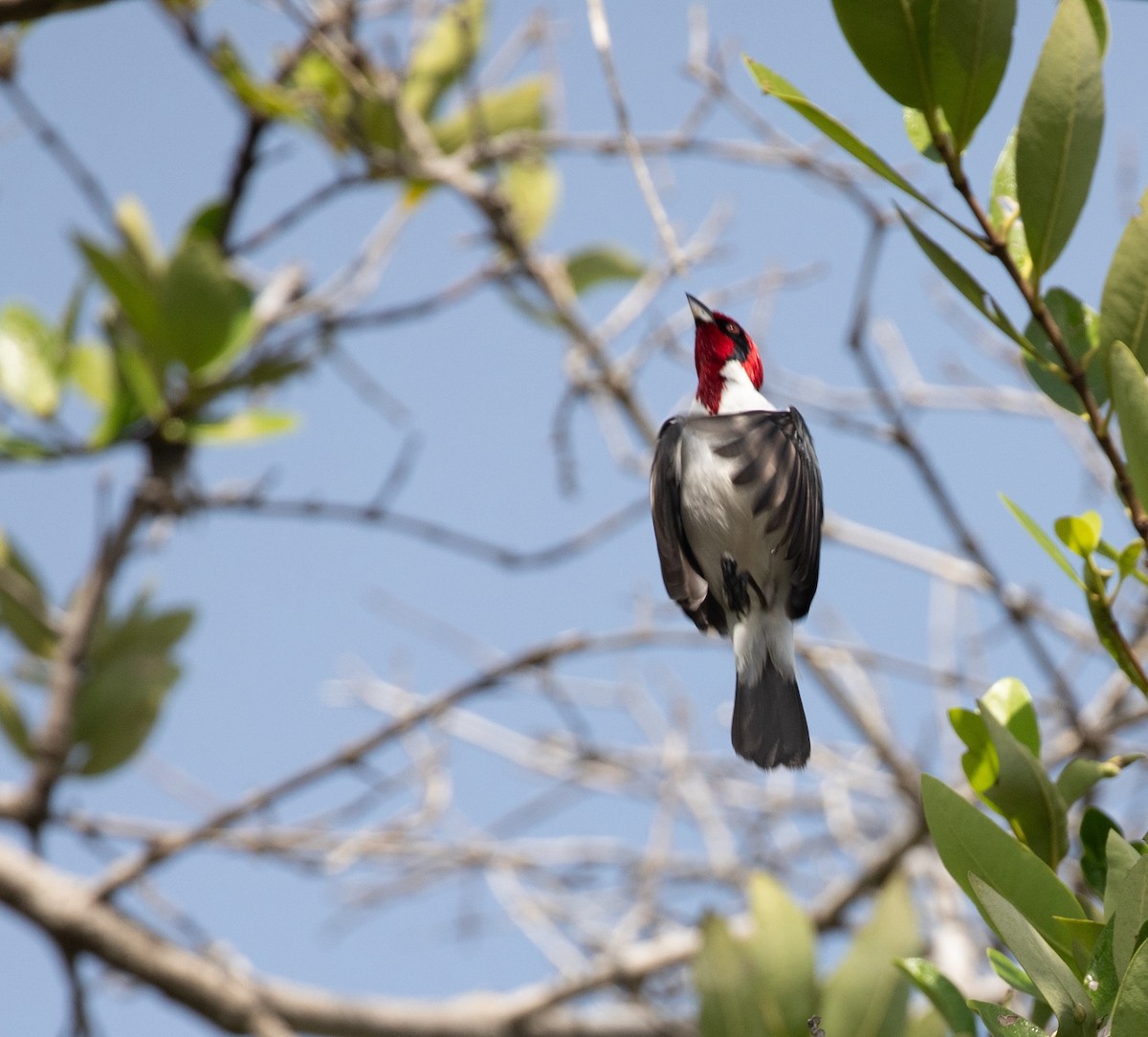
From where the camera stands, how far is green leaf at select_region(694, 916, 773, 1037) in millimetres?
1778

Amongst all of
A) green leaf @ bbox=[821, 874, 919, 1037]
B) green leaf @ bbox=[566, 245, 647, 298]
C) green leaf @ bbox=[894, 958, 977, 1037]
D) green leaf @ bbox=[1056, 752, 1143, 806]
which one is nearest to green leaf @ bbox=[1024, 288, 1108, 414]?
green leaf @ bbox=[1056, 752, 1143, 806]

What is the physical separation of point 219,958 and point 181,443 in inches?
45.5

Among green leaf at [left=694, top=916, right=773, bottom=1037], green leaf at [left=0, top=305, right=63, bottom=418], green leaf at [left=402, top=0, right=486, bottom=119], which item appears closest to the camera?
green leaf at [left=694, top=916, right=773, bottom=1037]

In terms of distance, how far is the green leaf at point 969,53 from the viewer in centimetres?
121

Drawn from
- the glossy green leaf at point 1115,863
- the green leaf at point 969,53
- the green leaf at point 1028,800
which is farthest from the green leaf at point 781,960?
the green leaf at point 969,53

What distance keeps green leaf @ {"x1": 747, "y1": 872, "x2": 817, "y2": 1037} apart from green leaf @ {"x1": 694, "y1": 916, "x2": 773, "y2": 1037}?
0.01 meters

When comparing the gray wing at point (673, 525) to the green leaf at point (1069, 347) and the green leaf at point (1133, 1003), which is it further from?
the green leaf at point (1133, 1003)

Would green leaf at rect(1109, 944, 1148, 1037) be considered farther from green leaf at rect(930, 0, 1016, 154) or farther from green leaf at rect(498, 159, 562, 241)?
green leaf at rect(498, 159, 562, 241)

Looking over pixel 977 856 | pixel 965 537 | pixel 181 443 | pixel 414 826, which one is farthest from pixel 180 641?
pixel 977 856

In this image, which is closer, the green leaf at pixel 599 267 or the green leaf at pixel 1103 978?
the green leaf at pixel 1103 978

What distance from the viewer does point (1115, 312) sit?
1269 millimetres

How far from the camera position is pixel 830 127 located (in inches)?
47.5

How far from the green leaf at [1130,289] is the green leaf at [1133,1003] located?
576 millimetres

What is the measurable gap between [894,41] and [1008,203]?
0.83 feet
